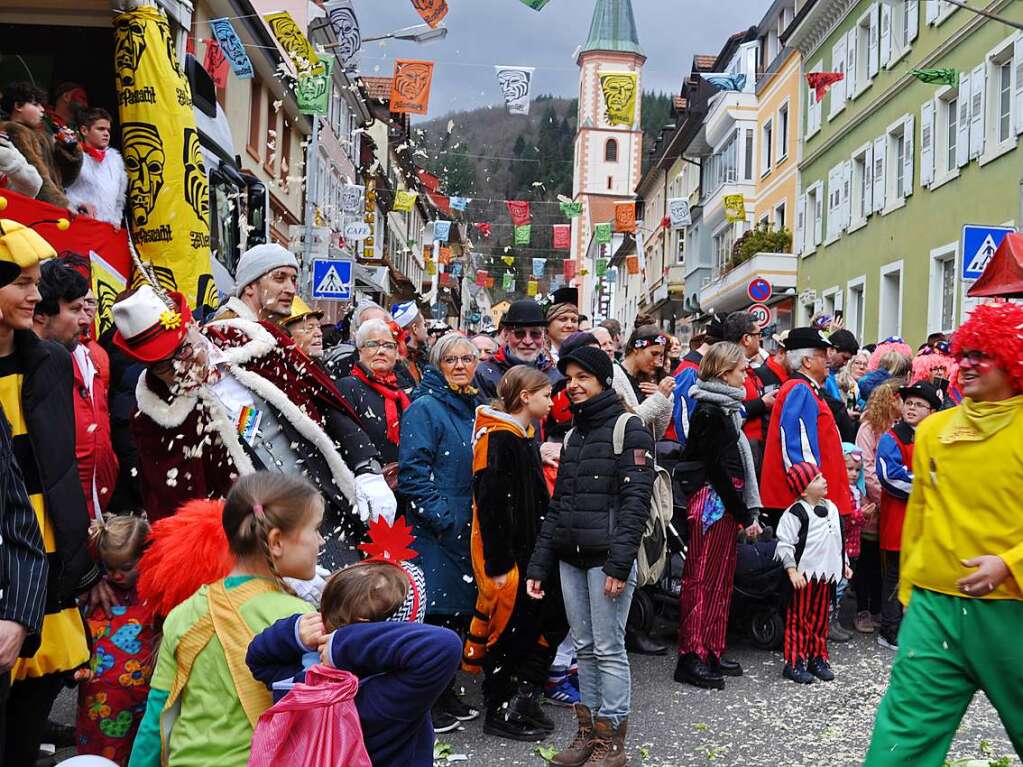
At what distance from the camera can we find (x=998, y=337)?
3883 mm

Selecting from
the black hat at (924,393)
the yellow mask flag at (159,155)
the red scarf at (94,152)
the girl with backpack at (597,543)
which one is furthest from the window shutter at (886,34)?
the girl with backpack at (597,543)

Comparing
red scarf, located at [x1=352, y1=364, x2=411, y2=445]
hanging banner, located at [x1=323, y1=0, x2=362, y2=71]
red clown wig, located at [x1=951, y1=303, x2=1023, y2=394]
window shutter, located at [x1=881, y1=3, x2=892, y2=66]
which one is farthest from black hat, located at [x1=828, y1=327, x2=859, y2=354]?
window shutter, located at [x1=881, y1=3, x2=892, y2=66]

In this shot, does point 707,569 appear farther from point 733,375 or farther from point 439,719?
point 439,719

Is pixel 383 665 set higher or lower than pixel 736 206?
lower

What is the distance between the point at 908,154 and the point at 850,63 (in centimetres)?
531

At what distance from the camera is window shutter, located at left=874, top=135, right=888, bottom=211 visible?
24.7 m

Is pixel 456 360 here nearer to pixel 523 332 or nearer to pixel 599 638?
pixel 523 332

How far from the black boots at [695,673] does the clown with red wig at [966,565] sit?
107 inches

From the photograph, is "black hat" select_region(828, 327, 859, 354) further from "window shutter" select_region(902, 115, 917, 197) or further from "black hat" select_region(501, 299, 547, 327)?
"window shutter" select_region(902, 115, 917, 197)

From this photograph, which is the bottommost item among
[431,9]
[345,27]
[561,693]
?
[561,693]

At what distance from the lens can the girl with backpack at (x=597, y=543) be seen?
5.02 metres

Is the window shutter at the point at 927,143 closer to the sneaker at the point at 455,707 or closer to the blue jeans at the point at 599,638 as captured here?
the sneaker at the point at 455,707

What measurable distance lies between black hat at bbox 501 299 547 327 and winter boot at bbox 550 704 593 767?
2.70m

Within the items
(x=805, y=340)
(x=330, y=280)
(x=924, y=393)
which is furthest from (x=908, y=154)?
(x=805, y=340)
